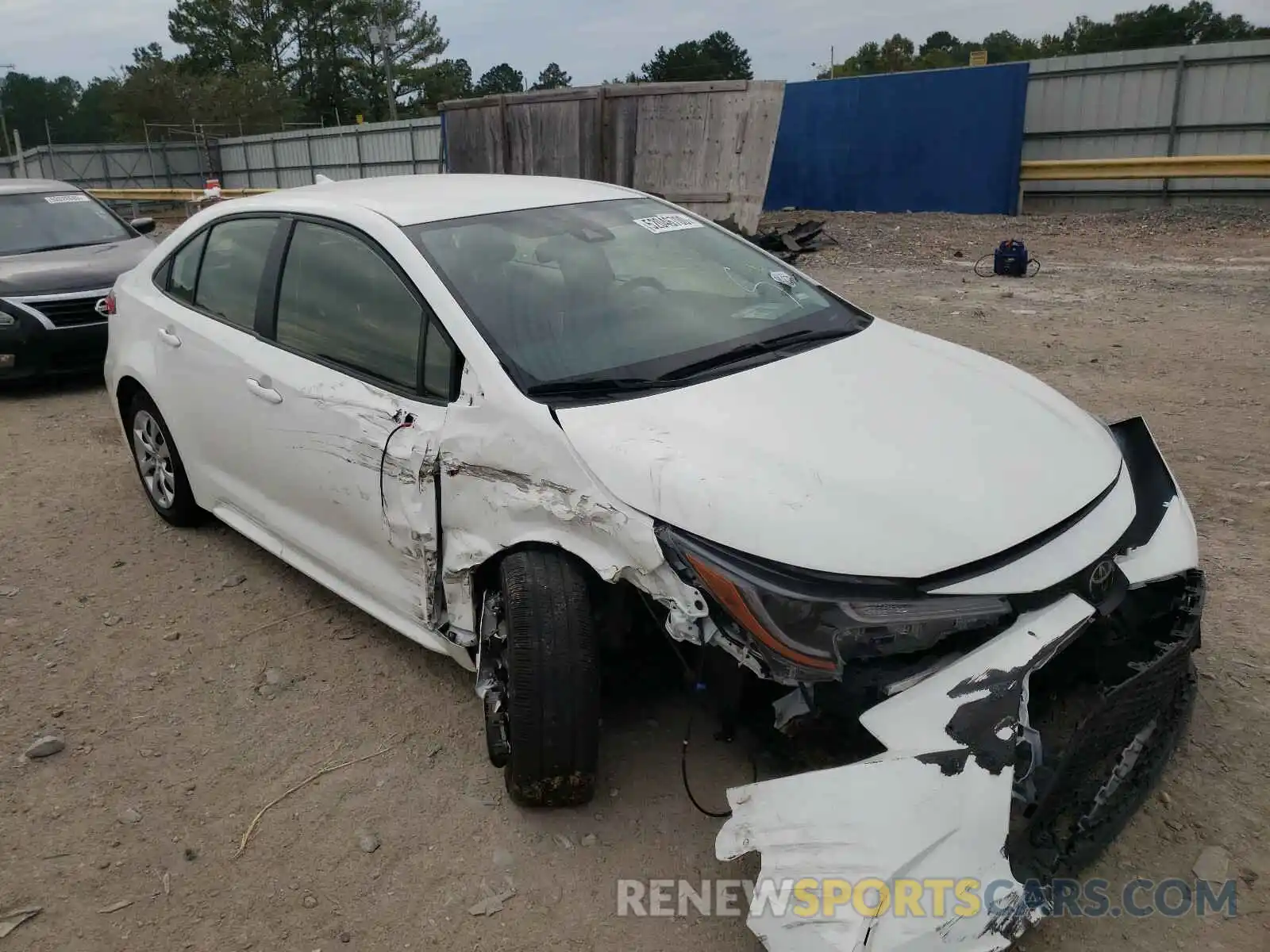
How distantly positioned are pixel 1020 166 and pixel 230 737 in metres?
16.5

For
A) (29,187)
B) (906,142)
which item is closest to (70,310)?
(29,187)

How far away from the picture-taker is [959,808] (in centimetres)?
204

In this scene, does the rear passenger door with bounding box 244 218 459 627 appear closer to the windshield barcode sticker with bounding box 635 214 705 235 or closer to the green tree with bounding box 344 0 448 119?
the windshield barcode sticker with bounding box 635 214 705 235

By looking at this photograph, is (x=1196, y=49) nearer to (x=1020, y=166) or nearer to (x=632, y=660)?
(x=1020, y=166)

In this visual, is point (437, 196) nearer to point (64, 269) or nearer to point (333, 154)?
point (64, 269)

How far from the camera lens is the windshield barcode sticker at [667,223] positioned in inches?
147

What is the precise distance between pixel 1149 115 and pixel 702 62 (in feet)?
154

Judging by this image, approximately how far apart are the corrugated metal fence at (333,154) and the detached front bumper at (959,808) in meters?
21.4

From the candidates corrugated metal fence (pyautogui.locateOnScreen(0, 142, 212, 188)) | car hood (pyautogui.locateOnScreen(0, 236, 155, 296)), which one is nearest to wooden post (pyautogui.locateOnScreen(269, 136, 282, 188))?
corrugated metal fence (pyautogui.locateOnScreen(0, 142, 212, 188))

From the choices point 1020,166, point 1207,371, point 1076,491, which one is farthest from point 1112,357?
point 1020,166

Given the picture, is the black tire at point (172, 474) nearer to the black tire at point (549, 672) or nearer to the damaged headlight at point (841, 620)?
the black tire at point (549, 672)

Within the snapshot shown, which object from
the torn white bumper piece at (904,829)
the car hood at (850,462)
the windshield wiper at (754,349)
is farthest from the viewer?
the windshield wiper at (754,349)

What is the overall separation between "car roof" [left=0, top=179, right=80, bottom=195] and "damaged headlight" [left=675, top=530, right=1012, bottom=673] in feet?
28.4

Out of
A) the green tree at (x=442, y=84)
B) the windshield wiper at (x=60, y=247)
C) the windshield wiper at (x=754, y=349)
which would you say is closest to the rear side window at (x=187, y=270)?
the windshield wiper at (x=754, y=349)
